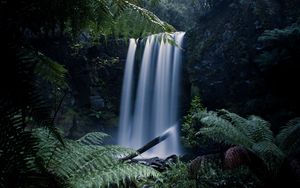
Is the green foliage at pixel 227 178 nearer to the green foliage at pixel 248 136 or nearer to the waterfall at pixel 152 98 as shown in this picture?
the green foliage at pixel 248 136

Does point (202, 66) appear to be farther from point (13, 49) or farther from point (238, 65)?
point (13, 49)

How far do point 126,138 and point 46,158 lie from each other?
29.9ft

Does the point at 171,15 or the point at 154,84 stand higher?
the point at 171,15

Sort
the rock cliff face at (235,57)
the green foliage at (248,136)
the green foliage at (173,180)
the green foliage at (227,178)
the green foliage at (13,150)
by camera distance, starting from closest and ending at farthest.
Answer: the green foliage at (13,150)
the green foliage at (248,136)
the green foliage at (227,178)
the green foliage at (173,180)
the rock cliff face at (235,57)

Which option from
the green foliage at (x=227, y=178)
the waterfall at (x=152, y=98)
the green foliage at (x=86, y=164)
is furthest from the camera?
the waterfall at (x=152, y=98)

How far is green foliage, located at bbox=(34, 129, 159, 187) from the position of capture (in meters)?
2.14

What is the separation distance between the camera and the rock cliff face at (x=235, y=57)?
8102mm

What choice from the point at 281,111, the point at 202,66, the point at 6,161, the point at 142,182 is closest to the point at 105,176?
the point at 6,161

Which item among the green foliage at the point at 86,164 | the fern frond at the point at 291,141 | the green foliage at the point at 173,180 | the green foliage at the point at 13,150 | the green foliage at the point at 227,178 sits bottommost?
the green foliage at the point at 173,180

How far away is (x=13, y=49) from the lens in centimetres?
88

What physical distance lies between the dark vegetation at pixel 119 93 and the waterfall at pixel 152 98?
1.23ft

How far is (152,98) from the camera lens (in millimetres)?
11109

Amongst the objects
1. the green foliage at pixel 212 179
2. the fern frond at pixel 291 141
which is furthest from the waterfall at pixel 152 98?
the fern frond at pixel 291 141

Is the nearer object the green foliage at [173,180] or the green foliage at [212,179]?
the green foliage at [212,179]
